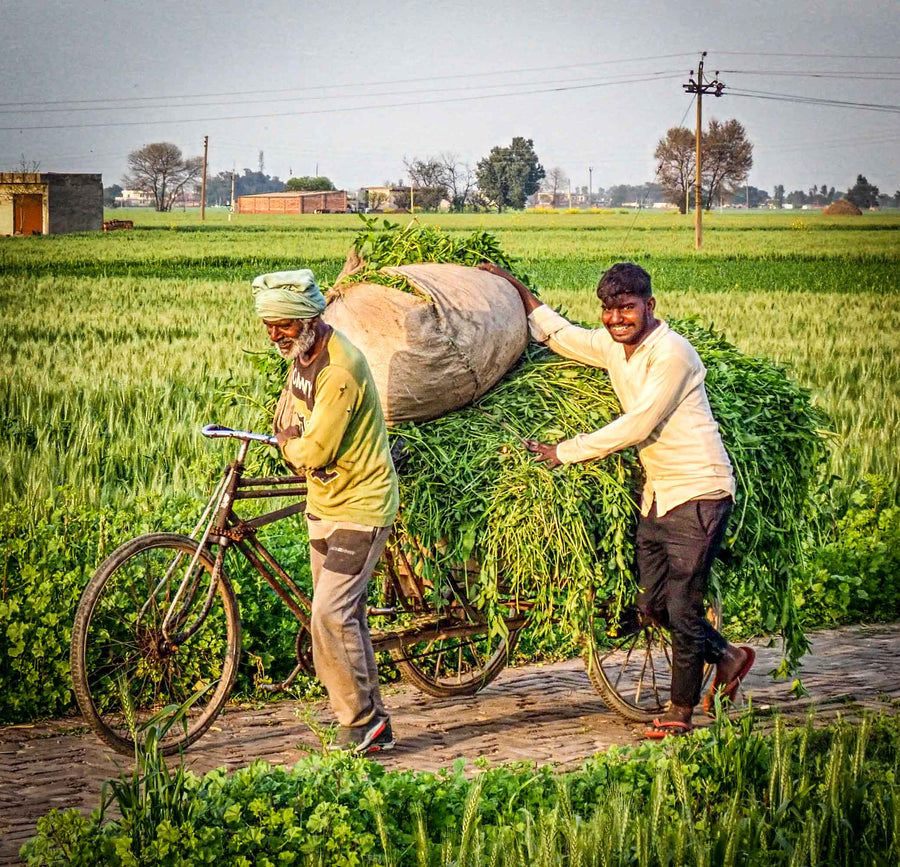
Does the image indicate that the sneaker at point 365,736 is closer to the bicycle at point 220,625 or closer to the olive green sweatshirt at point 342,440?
the bicycle at point 220,625

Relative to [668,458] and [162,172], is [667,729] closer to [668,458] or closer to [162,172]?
[668,458]

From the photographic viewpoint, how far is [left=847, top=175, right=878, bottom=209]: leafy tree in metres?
Result: 48.4

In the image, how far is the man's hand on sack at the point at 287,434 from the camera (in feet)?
18.2

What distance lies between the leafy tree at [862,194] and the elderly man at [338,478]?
44101 millimetres

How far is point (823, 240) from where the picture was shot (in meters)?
48.9

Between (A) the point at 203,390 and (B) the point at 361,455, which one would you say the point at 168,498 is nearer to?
(B) the point at 361,455

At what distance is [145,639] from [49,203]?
183ft

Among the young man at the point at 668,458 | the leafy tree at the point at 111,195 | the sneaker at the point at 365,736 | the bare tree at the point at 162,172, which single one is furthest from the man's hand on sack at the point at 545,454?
the leafy tree at the point at 111,195

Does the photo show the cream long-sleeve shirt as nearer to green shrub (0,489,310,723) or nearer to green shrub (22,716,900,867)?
green shrub (22,716,900,867)

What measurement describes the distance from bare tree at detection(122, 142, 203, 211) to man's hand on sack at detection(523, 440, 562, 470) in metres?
84.1

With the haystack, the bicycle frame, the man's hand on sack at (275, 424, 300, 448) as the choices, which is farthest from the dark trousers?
the haystack

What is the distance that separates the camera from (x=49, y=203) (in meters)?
57.8

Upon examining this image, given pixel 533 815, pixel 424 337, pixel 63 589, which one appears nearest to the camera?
pixel 533 815

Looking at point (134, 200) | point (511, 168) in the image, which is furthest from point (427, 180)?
point (134, 200)
